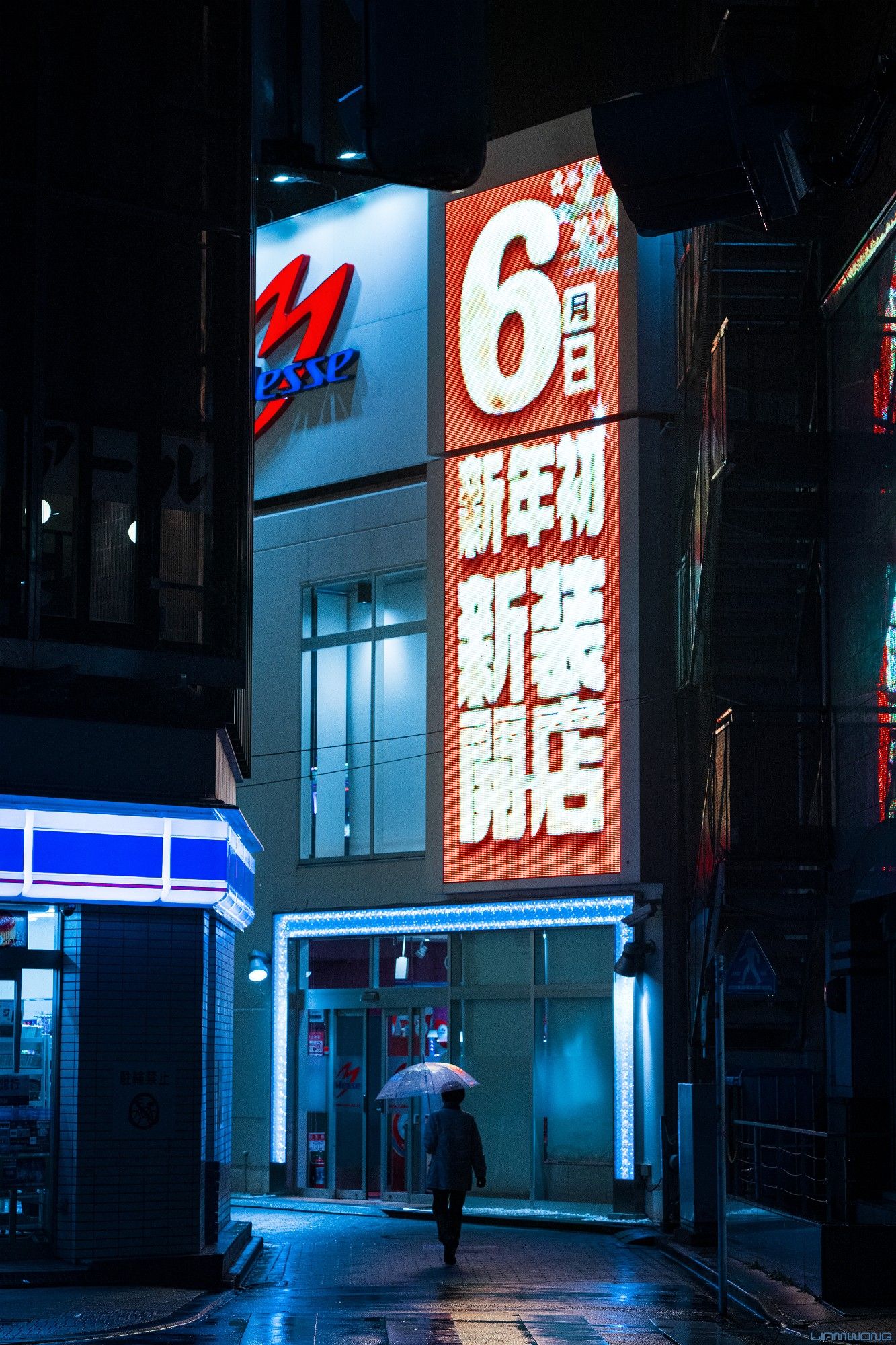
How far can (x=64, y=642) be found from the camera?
47.4 feet

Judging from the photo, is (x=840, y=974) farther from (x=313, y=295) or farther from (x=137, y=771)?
(x=313, y=295)

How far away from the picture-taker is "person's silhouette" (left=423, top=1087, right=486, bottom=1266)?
669 inches

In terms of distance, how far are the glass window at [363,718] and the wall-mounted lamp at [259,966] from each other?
1701 mm

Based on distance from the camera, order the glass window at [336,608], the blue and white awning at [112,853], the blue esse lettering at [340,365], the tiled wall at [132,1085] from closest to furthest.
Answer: the blue and white awning at [112,853], the tiled wall at [132,1085], the glass window at [336,608], the blue esse lettering at [340,365]

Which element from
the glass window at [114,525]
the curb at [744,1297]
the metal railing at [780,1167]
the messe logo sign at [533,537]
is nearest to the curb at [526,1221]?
the curb at [744,1297]

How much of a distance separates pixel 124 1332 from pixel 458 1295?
3.73 meters

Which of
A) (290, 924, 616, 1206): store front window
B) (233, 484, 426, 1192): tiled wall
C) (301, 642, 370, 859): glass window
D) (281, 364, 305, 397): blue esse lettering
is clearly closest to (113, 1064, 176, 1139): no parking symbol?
(290, 924, 616, 1206): store front window

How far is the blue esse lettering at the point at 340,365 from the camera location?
2700cm

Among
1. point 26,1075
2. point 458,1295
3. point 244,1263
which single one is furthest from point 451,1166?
point 26,1075

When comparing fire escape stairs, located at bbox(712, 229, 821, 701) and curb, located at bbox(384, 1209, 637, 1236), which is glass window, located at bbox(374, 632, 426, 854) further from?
fire escape stairs, located at bbox(712, 229, 821, 701)

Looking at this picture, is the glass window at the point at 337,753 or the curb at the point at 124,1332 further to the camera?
the glass window at the point at 337,753

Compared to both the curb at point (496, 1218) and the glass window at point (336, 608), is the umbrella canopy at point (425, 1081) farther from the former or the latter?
the glass window at point (336, 608)

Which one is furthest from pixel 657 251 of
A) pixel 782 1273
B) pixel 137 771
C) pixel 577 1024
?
pixel 782 1273

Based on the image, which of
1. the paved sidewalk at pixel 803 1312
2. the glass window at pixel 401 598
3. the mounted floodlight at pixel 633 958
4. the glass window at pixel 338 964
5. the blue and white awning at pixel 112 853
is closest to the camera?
the paved sidewalk at pixel 803 1312
